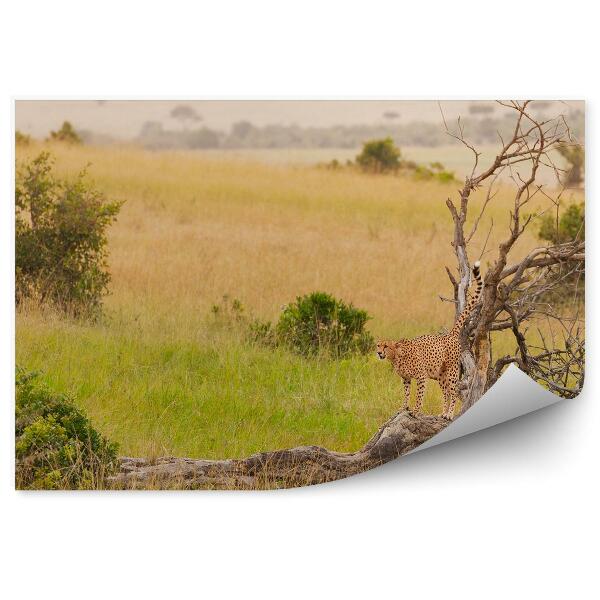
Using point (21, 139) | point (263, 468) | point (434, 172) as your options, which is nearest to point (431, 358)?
point (434, 172)

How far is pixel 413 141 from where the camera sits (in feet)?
33.9

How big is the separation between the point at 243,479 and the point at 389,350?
57.5 inches

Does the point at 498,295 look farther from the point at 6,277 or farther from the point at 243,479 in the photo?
the point at 6,277

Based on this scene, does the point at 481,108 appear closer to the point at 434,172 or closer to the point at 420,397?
the point at 434,172

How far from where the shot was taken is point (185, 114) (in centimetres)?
1016

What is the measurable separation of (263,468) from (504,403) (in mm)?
1839

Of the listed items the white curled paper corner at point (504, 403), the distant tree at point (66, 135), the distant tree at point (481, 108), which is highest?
the distant tree at point (481, 108)

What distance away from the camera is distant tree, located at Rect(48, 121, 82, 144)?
10070mm

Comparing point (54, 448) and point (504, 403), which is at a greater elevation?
point (504, 403)

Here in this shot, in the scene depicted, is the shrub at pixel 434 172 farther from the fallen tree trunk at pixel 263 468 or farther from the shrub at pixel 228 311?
the fallen tree trunk at pixel 263 468

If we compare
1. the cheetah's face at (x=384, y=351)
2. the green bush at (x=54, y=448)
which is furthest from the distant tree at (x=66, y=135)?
the cheetah's face at (x=384, y=351)

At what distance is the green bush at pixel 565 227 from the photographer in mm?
10484

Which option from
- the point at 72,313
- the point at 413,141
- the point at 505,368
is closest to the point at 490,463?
the point at 505,368

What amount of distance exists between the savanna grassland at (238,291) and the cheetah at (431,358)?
0.29 ft
